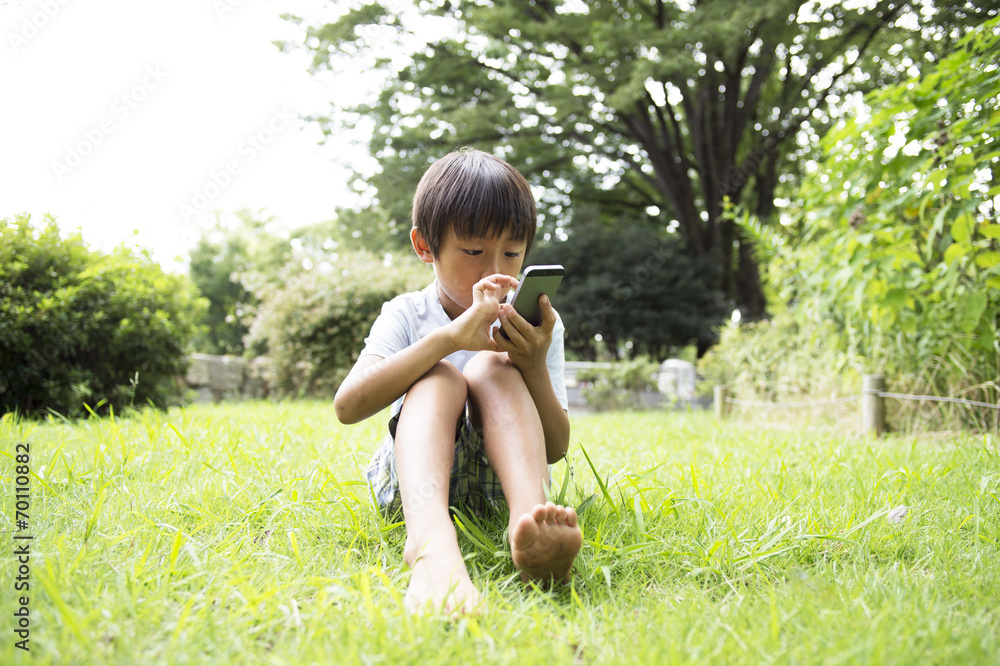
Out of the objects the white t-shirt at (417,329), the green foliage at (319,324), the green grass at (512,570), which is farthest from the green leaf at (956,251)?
the green foliage at (319,324)

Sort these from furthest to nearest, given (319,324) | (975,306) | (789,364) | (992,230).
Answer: (319,324), (789,364), (975,306), (992,230)

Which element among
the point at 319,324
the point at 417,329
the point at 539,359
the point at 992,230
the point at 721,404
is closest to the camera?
the point at 539,359

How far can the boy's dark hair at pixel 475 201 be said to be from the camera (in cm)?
145

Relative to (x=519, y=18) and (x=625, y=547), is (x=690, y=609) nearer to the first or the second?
(x=625, y=547)

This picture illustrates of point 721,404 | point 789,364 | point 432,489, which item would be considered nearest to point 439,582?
point 432,489

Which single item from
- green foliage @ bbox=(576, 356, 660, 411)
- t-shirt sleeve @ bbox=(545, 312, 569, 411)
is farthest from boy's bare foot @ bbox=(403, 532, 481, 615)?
green foliage @ bbox=(576, 356, 660, 411)

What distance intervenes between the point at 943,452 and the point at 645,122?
28.5 ft

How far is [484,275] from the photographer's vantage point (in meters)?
1.50

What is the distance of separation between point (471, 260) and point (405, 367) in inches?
13.5

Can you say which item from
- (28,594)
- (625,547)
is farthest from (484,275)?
(28,594)

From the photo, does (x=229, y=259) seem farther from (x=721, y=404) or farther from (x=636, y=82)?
(x=721, y=404)

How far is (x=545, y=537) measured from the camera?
105cm

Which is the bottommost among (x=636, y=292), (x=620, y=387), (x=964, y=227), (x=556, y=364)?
(x=620, y=387)

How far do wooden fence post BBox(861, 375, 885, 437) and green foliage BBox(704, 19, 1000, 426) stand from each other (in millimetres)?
172
